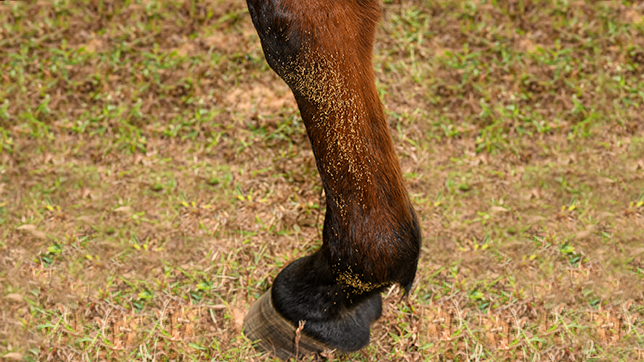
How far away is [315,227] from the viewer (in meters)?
3.75

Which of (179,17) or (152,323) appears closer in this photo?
(152,323)

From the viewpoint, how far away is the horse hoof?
2.89 metres

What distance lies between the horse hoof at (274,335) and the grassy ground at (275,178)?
170mm

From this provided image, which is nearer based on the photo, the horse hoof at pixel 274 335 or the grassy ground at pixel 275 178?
the horse hoof at pixel 274 335

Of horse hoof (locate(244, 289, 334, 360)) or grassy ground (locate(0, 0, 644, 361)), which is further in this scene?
grassy ground (locate(0, 0, 644, 361))

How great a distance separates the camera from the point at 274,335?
3.00 m

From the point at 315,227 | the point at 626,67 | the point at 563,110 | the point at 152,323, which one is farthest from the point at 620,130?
the point at 152,323

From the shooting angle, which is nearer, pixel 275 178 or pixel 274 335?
pixel 274 335

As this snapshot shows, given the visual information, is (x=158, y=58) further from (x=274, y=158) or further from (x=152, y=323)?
(x=152, y=323)

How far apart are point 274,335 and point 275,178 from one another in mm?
1380

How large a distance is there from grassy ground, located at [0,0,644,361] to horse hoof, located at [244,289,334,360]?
0.56 feet

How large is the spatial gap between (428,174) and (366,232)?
194 cm

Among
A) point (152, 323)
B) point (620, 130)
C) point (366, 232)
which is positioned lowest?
point (152, 323)

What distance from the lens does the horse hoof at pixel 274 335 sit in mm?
2889
